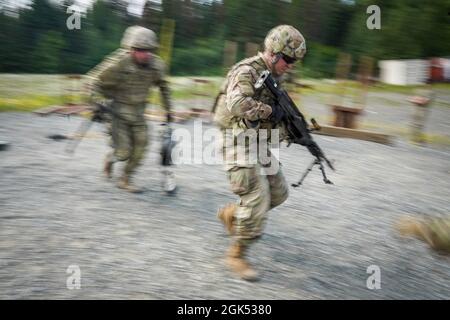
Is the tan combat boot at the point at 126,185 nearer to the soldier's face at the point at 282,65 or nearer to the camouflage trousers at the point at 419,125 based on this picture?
the soldier's face at the point at 282,65

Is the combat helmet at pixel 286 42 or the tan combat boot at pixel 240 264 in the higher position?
the combat helmet at pixel 286 42

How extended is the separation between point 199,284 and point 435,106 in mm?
11616

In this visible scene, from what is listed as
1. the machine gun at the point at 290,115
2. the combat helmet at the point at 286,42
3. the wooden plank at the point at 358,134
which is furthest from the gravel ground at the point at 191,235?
the wooden plank at the point at 358,134

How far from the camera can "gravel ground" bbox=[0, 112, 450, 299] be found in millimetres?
3285

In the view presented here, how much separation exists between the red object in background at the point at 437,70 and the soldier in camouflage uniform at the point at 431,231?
9.00 metres

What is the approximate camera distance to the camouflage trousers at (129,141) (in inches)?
194

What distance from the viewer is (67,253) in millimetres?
3541

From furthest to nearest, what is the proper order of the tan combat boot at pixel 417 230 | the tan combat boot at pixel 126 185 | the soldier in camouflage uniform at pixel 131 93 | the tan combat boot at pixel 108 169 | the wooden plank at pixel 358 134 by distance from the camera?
the wooden plank at pixel 358 134 < the tan combat boot at pixel 108 169 < the tan combat boot at pixel 126 185 < the soldier in camouflage uniform at pixel 131 93 < the tan combat boot at pixel 417 230

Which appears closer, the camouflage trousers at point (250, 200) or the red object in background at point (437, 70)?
the camouflage trousers at point (250, 200)

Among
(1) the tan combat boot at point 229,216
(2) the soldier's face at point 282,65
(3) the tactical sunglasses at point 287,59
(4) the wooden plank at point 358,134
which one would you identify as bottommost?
(1) the tan combat boot at point 229,216

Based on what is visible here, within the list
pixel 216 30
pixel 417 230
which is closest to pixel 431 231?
pixel 417 230

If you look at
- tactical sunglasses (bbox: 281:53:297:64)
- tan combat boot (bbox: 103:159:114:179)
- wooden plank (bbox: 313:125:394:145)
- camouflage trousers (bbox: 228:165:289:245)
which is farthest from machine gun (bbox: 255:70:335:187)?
wooden plank (bbox: 313:125:394:145)

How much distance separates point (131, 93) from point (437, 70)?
1191 centimetres

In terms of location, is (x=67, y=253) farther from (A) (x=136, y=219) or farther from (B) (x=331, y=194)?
(B) (x=331, y=194)
